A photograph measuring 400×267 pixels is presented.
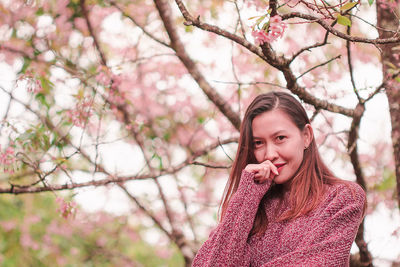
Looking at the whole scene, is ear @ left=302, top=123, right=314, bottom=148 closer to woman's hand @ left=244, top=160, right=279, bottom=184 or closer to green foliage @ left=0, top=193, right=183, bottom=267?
woman's hand @ left=244, top=160, right=279, bottom=184

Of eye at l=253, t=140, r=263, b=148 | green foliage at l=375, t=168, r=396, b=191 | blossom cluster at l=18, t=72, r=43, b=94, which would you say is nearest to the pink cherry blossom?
blossom cluster at l=18, t=72, r=43, b=94

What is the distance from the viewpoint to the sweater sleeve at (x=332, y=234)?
164 centimetres

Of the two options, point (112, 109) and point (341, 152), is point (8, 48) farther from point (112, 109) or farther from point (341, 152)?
point (341, 152)

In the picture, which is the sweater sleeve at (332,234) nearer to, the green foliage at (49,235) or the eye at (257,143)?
the eye at (257,143)

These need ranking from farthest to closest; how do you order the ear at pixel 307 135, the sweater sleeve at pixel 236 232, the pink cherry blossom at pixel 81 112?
1. the pink cherry blossom at pixel 81 112
2. the ear at pixel 307 135
3. the sweater sleeve at pixel 236 232

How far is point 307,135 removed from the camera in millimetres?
2068

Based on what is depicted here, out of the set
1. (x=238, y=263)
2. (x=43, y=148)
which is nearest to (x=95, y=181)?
(x=43, y=148)

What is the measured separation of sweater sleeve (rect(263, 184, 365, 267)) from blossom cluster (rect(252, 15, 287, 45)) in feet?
2.06

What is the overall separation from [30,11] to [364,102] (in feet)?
9.46

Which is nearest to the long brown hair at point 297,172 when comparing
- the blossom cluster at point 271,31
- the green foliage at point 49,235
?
the blossom cluster at point 271,31

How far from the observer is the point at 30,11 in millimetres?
4078

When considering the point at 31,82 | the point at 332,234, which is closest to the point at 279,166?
the point at 332,234

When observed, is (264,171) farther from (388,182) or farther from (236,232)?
(388,182)

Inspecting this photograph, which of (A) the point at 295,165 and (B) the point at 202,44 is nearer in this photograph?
(A) the point at 295,165
